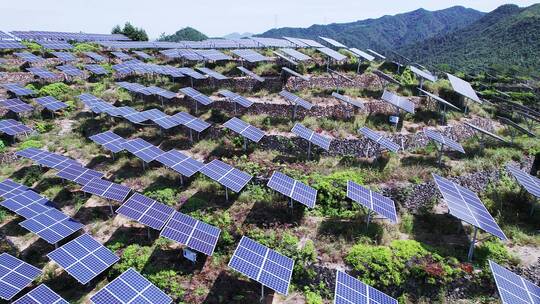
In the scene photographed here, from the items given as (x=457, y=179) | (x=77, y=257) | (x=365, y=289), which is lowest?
(x=77, y=257)

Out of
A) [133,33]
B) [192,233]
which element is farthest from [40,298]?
[133,33]

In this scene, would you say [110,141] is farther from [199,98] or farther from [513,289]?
[513,289]

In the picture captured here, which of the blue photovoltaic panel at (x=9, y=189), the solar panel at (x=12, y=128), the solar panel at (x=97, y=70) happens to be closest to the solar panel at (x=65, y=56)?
the solar panel at (x=97, y=70)

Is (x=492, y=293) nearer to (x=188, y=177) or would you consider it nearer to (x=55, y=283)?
(x=188, y=177)

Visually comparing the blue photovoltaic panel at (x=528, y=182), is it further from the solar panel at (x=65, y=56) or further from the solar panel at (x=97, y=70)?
the solar panel at (x=65, y=56)

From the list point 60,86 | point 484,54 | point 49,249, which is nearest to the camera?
point 49,249

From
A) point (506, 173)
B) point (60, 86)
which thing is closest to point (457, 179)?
point (506, 173)
